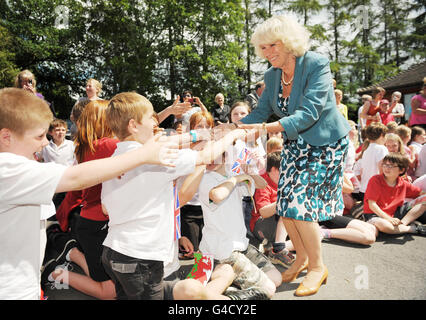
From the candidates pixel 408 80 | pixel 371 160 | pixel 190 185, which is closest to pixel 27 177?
pixel 190 185

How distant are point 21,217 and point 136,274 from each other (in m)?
0.61

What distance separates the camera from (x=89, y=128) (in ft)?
8.41

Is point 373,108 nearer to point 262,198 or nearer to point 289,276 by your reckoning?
point 262,198

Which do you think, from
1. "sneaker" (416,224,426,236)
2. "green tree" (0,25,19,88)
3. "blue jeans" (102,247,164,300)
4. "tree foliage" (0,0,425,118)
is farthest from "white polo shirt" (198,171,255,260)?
"green tree" (0,25,19,88)

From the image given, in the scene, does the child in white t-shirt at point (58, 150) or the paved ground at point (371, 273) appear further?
the child in white t-shirt at point (58, 150)

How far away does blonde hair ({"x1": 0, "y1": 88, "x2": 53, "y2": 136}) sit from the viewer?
131 centimetres

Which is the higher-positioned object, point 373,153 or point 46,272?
point 373,153

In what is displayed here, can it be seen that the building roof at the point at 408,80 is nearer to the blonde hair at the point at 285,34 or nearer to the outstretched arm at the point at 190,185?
the blonde hair at the point at 285,34

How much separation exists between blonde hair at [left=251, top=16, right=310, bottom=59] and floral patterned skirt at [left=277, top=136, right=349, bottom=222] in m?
0.68

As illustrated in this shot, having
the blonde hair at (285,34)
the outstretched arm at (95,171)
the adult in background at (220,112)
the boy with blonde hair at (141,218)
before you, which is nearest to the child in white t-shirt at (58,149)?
the boy with blonde hair at (141,218)

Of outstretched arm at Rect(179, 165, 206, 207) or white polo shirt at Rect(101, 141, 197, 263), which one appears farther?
outstretched arm at Rect(179, 165, 206, 207)

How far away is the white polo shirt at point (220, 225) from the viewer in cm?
241

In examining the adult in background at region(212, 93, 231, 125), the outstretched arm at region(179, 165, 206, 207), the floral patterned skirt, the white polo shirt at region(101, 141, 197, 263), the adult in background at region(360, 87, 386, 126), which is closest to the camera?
the white polo shirt at region(101, 141, 197, 263)

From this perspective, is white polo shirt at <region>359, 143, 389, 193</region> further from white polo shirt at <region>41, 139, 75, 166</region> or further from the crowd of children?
white polo shirt at <region>41, 139, 75, 166</region>
